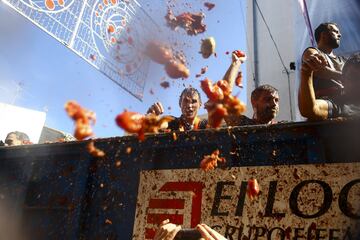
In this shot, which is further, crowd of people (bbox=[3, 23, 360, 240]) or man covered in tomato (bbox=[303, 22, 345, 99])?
man covered in tomato (bbox=[303, 22, 345, 99])

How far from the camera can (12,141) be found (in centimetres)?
553

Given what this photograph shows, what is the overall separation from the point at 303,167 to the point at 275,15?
6.80 m

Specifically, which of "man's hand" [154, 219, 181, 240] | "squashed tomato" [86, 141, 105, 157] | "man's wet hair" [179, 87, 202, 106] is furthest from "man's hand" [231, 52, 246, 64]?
"man's hand" [154, 219, 181, 240]

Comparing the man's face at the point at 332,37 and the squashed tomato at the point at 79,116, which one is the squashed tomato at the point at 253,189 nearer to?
the squashed tomato at the point at 79,116

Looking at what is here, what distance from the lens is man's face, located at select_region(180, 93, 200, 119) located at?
12.2 ft

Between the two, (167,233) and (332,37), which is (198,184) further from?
(332,37)

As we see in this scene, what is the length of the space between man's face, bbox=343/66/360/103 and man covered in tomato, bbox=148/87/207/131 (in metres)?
1.40

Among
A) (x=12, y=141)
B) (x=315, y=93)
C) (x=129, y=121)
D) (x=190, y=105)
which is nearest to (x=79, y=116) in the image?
(x=129, y=121)

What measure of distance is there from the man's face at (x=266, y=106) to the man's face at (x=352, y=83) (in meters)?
0.73

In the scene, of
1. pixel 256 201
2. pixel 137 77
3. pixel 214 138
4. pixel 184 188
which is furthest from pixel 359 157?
pixel 137 77

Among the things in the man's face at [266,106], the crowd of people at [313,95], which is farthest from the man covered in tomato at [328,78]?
the man's face at [266,106]

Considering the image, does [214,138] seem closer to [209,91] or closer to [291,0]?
[209,91]

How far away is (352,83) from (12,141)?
16.8ft

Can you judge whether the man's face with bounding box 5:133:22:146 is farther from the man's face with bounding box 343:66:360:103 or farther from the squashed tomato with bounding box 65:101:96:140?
the man's face with bounding box 343:66:360:103
